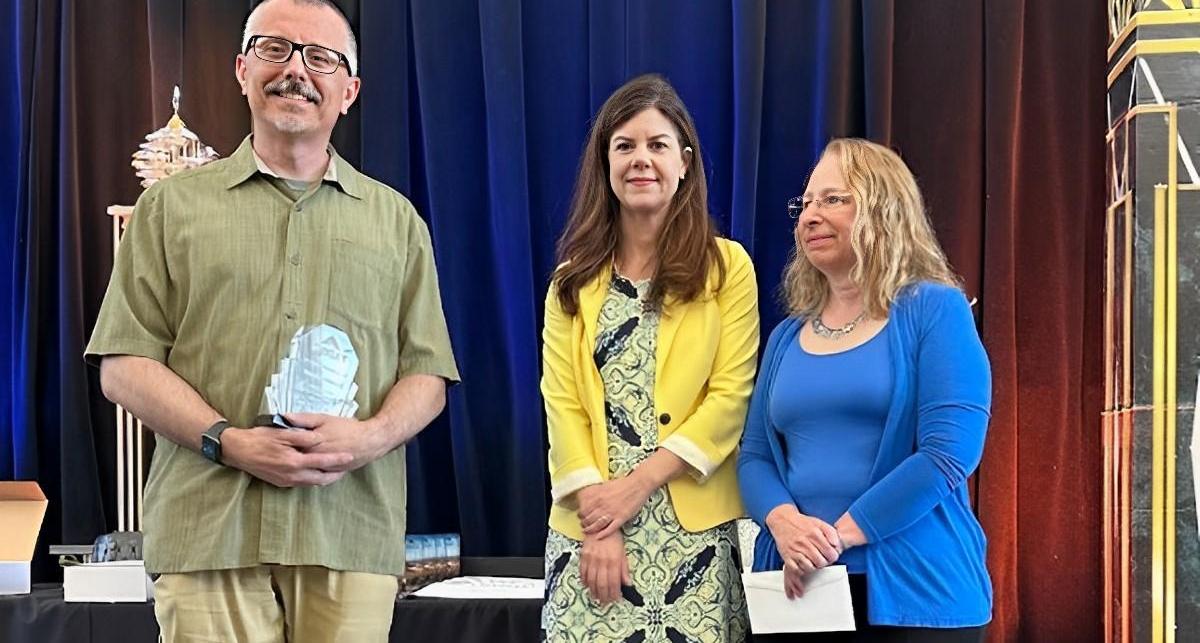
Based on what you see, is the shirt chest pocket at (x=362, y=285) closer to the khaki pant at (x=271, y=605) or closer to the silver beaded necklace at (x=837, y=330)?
the khaki pant at (x=271, y=605)

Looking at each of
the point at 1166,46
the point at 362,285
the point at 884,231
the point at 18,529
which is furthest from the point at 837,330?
the point at 18,529

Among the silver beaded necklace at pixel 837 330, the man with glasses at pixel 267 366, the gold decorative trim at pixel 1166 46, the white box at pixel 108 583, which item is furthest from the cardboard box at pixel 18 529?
the gold decorative trim at pixel 1166 46

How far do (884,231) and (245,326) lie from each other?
3.50 ft

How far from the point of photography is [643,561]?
2.12 metres

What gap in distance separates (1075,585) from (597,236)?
173cm

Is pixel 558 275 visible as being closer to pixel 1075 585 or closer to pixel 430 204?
pixel 430 204

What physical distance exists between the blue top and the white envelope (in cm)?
5

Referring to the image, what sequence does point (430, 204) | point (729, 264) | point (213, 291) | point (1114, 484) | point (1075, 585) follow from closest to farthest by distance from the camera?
point (213, 291)
point (729, 264)
point (1114, 484)
point (1075, 585)
point (430, 204)

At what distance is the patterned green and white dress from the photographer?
211cm

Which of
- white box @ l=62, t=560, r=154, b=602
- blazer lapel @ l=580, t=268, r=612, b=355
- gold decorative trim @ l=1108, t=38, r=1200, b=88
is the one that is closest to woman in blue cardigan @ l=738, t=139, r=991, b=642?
blazer lapel @ l=580, t=268, r=612, b=355

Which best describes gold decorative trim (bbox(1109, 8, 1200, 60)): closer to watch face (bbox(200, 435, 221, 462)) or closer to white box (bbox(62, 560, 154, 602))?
watch face (bbox(200, 435, 221, 462))

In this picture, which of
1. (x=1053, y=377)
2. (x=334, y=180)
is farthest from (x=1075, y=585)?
(x=334, y=180)

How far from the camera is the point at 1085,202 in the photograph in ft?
10.6

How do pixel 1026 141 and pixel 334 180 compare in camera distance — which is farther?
pixel 1026 141
